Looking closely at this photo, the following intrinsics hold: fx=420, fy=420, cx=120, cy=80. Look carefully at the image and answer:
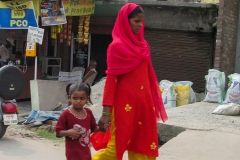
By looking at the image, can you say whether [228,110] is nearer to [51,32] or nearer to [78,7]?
[78,7]

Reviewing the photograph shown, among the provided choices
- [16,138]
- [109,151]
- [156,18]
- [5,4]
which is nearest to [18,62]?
[5,4]

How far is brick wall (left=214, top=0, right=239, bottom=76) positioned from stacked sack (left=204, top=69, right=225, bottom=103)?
1.42 feet

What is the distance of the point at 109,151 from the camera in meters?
3.98

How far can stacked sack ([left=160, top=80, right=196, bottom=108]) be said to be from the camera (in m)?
9.24

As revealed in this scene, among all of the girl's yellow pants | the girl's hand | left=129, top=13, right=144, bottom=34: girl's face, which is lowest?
the girl's yellow pants

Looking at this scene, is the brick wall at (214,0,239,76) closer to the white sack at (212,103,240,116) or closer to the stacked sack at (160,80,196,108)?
the stacked sack at (160,80,196,108)

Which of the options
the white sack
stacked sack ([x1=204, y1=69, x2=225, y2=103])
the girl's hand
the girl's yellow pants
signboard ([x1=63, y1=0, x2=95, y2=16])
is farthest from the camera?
signboard ([x1=63, y1=0, x2=95, y2=16])

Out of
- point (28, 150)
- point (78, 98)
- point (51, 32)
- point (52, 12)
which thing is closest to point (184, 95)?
point (52, 12)

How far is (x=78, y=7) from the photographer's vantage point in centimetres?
1127

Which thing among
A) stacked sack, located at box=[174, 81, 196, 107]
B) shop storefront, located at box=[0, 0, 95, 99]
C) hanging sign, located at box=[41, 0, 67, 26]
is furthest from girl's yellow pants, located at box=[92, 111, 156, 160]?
hanging sign, located at box=[41, 0, 67, 26]

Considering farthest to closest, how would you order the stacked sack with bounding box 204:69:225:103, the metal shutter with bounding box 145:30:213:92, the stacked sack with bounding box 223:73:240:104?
the metal shutter with bounding box 145:30:213:92 < the stacked sack with bounding box 204:69:225:103 < the stacked sack with bounding box 223:73:240:104

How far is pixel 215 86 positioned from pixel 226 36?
140 cm

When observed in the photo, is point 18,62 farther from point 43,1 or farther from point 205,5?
point 205,5

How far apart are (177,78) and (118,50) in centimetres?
811
